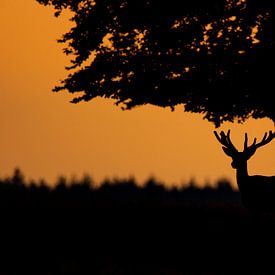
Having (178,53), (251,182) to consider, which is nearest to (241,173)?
(251,182)

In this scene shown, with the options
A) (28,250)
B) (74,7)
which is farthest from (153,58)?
(28,250)

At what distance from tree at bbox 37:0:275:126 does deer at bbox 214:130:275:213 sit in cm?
141

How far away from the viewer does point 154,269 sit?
18.9 metres

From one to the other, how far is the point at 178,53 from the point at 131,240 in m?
7.04

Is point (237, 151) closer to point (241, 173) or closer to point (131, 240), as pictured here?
point (241, 173)

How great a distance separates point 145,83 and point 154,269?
9290 millimetres

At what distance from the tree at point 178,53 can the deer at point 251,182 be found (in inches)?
55.5

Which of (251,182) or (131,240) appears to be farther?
(251,182)

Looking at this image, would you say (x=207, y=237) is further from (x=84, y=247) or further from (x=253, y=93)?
(x=253, y=93)

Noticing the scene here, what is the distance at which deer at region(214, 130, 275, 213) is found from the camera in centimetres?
2531

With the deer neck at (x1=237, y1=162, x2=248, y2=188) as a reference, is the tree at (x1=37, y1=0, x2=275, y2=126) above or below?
above

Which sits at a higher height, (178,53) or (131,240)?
(178,53)

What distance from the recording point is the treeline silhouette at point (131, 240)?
751 inches

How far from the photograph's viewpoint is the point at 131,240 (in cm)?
2166
